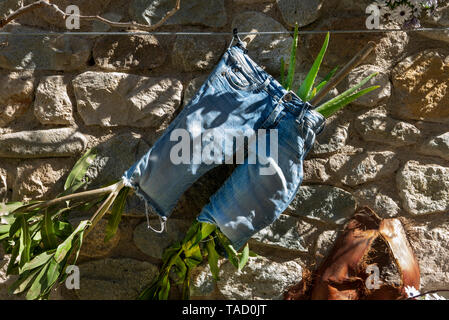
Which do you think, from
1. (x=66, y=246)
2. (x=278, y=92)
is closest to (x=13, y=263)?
(x=66, y=246)

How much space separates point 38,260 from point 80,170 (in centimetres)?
33

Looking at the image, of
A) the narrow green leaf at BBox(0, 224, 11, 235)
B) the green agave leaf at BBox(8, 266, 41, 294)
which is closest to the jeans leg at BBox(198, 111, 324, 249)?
the green agave leaf at BBox(8, 266, 41, 294)

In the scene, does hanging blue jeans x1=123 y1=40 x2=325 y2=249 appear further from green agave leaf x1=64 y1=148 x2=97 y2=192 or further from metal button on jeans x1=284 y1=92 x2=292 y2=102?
green agave leaf x1=64 y1=148 x2=97 y2=192

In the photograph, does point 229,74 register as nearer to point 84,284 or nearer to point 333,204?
point 333,204

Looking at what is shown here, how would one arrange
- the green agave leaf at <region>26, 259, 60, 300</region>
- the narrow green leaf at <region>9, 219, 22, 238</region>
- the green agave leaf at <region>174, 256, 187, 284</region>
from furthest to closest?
the green agave leaf at <region>174, 256, 187, 284</region> < the narrow green leaf at <region>9, 219, 22, 238</region> < the green agave leaf at <region>26, 259, 60, 300</region>

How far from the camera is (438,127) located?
1.72 m

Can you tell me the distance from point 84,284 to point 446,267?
1.18 metres

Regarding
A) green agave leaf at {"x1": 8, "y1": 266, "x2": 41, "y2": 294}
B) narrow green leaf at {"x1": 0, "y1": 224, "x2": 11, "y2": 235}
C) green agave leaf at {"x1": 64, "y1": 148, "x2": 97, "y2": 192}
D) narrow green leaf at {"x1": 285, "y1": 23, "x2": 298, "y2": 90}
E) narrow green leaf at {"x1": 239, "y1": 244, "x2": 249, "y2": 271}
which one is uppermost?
narrow green leaf at {"x1": 285, "y1": 23, "x2": 298, "y2": 90}

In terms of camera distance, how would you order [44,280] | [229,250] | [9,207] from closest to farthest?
1. [44,280]
2. [229,250]
3. [9,207]

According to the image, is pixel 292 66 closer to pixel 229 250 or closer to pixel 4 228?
pixel 229 250

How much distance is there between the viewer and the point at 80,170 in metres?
1.72

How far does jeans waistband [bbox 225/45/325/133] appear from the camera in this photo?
1532mm

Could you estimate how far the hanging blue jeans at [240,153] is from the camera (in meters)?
1.53
